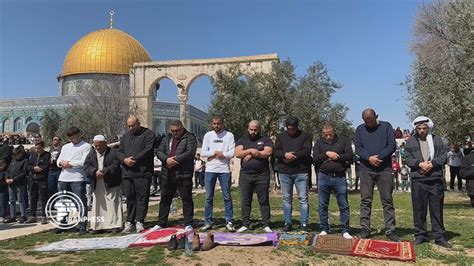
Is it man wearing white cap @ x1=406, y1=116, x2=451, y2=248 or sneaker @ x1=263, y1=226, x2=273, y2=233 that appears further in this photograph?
sneaker @ x1=263, y1=226, x2=273, y2=233

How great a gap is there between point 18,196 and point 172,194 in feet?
13.1

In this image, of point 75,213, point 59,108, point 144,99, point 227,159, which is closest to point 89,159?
point 75,213

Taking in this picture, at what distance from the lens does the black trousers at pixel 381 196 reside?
6086mm

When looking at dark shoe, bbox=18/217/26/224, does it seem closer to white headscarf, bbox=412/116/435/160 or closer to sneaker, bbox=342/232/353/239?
sneaker, bbox=342/232/353/239

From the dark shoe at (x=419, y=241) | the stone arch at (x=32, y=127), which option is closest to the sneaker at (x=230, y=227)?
the dark shoe at (x=419, y=241)

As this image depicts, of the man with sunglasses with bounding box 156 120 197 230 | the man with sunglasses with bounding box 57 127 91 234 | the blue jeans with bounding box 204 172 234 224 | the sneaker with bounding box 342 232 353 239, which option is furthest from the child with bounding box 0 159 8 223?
the sneaker with bounding box 342 232 353 239

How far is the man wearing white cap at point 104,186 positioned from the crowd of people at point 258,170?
0.02 metres

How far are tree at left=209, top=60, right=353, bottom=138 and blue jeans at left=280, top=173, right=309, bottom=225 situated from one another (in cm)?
1093

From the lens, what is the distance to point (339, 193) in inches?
244

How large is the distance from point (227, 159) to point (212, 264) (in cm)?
238

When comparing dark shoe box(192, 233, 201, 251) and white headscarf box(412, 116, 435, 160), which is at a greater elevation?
white headscarf box(412, 116, 435, 160)

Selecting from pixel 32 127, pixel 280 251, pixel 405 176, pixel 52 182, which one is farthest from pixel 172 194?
pixel 32 127

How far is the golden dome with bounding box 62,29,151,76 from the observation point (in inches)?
2156

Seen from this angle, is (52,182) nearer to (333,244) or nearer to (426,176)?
(333,244)
